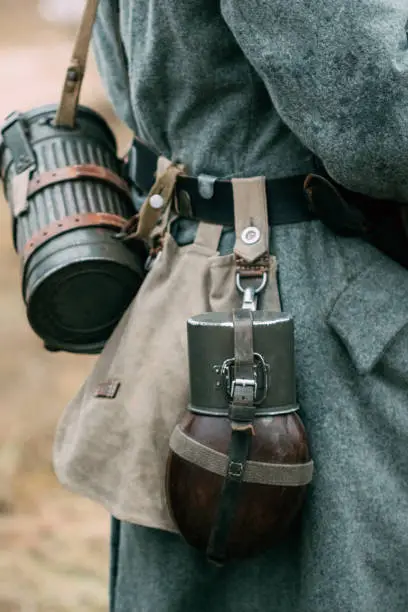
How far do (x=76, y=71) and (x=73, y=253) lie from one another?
0.33 m

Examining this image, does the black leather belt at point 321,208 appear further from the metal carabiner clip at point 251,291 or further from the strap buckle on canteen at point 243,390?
the strap buckle on canteen at point 243,390

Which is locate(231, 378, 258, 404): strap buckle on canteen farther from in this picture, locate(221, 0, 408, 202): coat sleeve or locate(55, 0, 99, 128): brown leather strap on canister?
locate(55, 0, 99, 128): brown leather strap on canister

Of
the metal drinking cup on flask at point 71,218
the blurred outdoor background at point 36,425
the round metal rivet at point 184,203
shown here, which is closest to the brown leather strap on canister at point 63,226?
the metal drinking cup on flask at point 71,218

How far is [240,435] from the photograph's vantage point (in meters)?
1.24

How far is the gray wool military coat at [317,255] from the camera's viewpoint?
4.01 feet

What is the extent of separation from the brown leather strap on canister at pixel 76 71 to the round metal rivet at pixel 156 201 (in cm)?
26

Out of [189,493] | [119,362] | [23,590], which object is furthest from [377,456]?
[23,590]

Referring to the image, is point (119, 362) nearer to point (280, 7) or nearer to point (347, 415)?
point (347, 415)

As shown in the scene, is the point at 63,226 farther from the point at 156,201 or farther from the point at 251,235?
the point at 251,235

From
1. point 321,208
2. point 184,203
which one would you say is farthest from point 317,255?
point 184,203

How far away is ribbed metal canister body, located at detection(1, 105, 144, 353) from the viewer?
4.87ft

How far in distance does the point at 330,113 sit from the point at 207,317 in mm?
300

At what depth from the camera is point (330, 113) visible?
1236mm

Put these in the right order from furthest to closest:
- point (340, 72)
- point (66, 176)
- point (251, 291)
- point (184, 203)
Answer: point (66, 176), point (184, 203), point (251, 291), point (340, 72)
